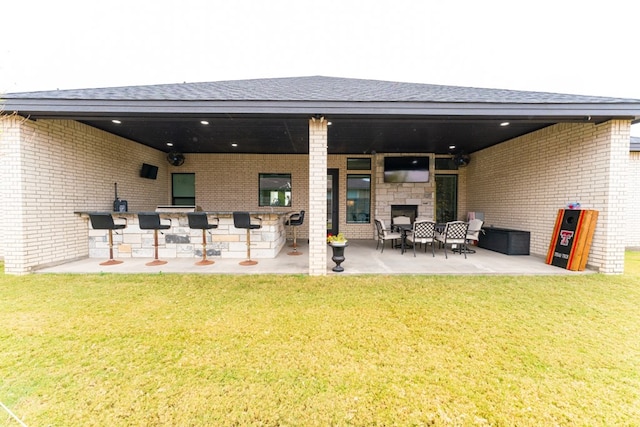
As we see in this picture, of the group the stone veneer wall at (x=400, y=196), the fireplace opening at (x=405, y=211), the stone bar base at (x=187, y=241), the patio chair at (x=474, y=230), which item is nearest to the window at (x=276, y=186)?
the stone veneer wall at (x=400, y=196)

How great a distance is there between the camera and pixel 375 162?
29.5 ft

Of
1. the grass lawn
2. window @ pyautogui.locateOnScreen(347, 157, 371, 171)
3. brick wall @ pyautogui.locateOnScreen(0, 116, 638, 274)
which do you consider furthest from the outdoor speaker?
window @ pyautogui.locateOnScreen(347, 157, 371, 171)

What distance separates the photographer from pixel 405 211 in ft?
29.7

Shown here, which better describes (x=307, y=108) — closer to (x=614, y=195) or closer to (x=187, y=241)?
(x=187, y=241)

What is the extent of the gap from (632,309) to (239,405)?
4.61 m

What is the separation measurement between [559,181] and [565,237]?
1313mm

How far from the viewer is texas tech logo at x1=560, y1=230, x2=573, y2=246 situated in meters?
4.95

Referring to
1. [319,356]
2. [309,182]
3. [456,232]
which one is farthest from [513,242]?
[319,356]

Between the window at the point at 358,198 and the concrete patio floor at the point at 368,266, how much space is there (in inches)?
124

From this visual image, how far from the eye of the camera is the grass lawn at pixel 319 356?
5.16 feet

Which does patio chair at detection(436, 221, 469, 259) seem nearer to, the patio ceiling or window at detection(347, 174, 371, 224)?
the patio ceiling

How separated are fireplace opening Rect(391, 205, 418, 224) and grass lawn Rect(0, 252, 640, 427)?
5.33 m

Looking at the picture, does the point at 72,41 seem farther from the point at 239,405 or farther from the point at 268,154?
the point at 239,405

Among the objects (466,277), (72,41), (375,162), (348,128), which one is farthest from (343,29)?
(466,277)
